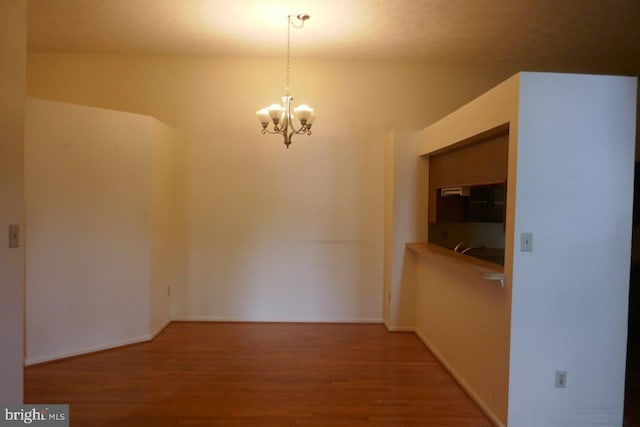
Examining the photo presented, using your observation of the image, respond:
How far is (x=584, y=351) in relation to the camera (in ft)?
7.48

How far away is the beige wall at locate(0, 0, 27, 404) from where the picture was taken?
1.78 meters

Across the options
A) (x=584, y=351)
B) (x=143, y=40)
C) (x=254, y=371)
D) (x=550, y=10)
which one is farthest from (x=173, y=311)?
(x=550, y=10)

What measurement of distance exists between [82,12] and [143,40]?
2.06 feet

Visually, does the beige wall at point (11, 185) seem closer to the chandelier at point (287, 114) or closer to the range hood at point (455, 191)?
the chandelier at point (287, 114)

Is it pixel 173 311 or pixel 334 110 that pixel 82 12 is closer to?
pixel 334 110

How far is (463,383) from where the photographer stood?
9.49ft

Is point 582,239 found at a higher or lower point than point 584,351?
higher

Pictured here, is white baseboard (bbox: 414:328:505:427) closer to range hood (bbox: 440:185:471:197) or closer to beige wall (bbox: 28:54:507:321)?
beige wall (bbox: 28:54:507:321)

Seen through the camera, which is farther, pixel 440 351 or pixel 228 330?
pixel 228 330

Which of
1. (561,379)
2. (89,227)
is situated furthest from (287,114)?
(561,379)

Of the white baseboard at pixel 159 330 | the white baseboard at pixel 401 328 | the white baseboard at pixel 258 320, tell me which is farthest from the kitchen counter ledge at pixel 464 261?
the white baseboard at pixel 159 330

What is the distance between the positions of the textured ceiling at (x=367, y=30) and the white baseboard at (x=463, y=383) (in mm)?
3025

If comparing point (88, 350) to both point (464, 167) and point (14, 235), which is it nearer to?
point (14, 235)

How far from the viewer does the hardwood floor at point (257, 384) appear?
8.14 ft
